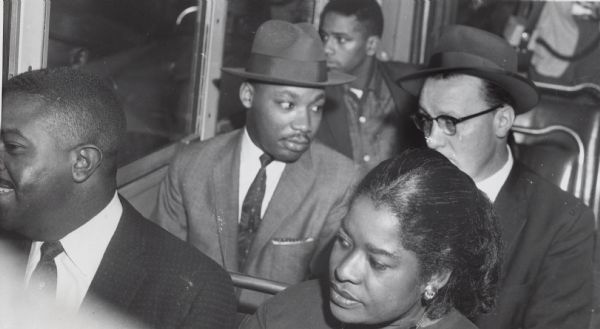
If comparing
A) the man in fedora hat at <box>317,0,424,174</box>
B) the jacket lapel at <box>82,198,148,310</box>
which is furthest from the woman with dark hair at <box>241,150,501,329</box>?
the man in fedora hat at <box>317,0,424,174</box>

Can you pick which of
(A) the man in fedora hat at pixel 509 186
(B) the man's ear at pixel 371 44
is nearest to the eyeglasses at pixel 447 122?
(A) the man in fedora hat at pixel 509 186

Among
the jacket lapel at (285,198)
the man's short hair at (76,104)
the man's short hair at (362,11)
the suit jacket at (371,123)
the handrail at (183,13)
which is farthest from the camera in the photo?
the man's short hair at (362,11)

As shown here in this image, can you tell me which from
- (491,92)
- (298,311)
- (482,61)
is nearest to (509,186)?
(491,92)

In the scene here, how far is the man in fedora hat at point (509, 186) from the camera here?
2410mm

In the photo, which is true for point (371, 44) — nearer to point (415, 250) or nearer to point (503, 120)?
point (503, 120)

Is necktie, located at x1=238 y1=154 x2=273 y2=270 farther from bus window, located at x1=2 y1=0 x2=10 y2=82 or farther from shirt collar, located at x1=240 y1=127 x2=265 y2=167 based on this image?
bus window, located at x1=2 y1=0 x2=10 y2=82

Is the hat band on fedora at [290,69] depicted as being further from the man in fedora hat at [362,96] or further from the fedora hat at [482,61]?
the man in fedora hat at [362,96]

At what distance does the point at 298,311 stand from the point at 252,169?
106cm

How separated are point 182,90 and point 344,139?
988 millimetres

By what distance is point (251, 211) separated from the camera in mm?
2922

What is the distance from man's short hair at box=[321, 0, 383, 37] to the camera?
4543 mm

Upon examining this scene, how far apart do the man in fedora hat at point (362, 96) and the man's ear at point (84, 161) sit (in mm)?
2132

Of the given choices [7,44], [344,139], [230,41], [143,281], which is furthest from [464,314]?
[230,41]

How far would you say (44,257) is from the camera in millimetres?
1948
